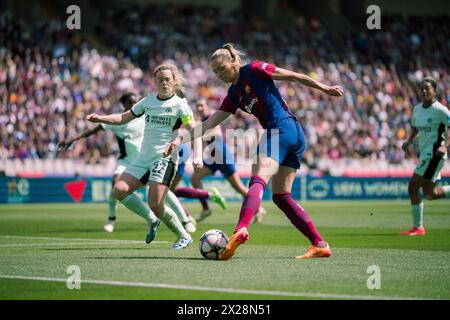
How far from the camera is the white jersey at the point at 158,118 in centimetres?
1197

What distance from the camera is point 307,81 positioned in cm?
985

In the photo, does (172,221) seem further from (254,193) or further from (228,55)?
(228,55)

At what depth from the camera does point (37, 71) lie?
3341 cm

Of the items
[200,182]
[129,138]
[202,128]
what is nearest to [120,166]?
[129,138]

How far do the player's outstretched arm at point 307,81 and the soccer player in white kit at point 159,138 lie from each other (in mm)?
2036

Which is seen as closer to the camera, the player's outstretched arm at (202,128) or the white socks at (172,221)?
the player's outstretched arm at (202,128)

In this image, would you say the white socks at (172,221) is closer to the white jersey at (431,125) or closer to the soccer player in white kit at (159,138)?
the soccer player in white kit at (159,138)

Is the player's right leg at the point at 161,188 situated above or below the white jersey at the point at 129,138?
below

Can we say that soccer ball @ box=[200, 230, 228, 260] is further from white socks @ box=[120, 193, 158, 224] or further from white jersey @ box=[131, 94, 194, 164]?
white socks @ box=[120, 193, 158, 224]

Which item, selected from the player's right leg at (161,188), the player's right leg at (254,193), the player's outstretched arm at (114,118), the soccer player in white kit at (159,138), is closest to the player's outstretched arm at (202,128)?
the soccer player in white kit at (159,138)

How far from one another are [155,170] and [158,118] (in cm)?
74

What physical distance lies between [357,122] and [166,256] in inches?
1171

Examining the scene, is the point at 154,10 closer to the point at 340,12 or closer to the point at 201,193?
the point at 340,12

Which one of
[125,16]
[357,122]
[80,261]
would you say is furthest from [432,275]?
[125,16]
